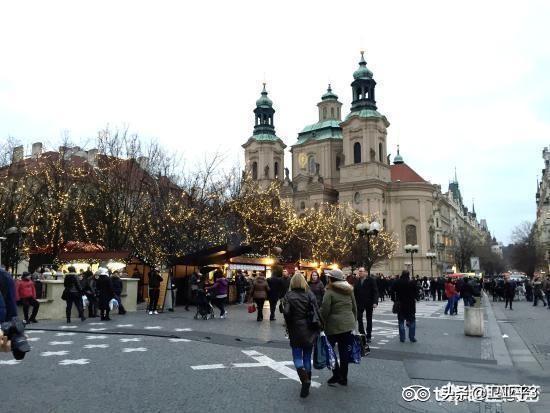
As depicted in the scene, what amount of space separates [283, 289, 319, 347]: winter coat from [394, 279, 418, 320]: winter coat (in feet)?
20.0

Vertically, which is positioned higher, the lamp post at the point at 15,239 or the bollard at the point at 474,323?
the lamp post at the point at 15,239

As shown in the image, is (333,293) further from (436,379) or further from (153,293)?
(153,293)

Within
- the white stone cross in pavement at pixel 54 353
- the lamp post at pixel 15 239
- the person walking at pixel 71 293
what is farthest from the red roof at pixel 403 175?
the white stone cross in pavement at pixel 54 353

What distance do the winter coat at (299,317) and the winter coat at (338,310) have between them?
0.51 metres

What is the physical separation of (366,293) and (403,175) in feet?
271

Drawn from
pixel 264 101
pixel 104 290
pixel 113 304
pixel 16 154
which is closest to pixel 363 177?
pixel 264 101

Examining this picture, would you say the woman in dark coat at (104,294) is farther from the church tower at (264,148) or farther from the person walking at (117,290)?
the church tower at (264,148)

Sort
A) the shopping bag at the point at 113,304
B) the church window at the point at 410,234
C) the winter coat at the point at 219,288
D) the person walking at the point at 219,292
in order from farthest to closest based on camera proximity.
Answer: the church window at the point at 410,234, the shopping bag at the point at 113,304, the winter coat at the point at 219,288, the person walking at the point at 219,292

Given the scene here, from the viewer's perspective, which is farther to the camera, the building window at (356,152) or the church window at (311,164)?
the church window at (311,164)

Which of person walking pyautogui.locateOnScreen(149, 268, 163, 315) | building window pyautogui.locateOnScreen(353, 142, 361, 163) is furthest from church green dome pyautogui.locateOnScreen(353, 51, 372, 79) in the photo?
person walking pyautogui.locateOnScreen(149, 268, 163, 315)

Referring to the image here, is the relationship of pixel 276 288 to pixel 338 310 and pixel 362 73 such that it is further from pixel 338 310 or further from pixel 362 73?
pixel 362 73

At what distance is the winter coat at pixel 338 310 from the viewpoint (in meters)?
8.09

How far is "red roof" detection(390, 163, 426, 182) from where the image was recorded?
91.7 metres

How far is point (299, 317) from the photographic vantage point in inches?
299
